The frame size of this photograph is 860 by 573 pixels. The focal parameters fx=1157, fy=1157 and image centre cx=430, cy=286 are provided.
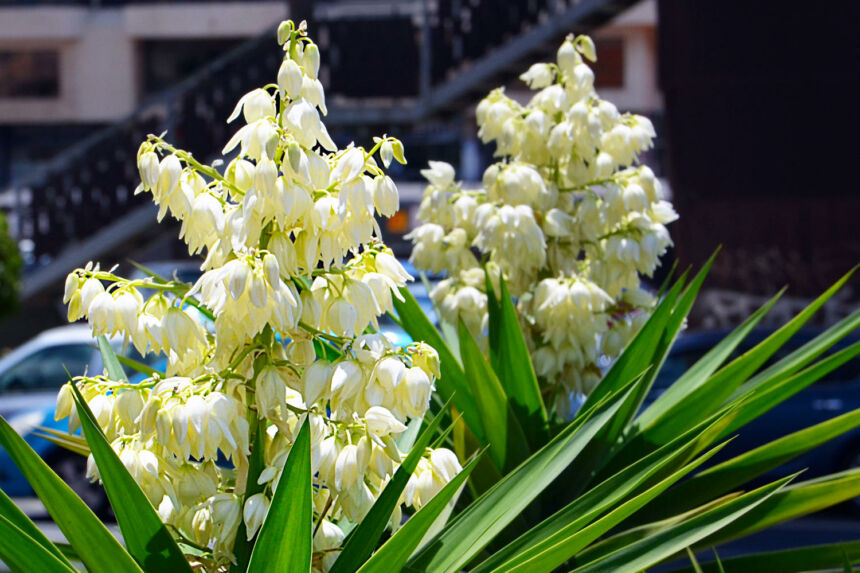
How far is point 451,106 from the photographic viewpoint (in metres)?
12.7

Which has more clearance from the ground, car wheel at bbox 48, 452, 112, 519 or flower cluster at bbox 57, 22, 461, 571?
flower cluster at bbox 57, 22, 461, 571

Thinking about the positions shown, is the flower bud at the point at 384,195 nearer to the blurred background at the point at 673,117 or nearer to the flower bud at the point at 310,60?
the flower bud at the point at 310,60

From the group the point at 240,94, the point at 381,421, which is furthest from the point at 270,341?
the point at 240,94

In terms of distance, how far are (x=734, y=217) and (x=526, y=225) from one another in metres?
9.47

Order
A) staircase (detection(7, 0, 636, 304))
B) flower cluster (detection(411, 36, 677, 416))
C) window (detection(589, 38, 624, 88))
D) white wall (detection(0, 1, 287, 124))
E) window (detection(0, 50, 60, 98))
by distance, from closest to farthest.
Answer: flower cluster (detection(411, 36, 677, 416)), staircase (detection(7, 0, 636, 304)), white wall (detection(0, 1, 287, 124)), window (detection(589, 38, 624, 88)), window (detection(0, 50, 60, 98))

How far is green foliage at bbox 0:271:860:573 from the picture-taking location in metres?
1.68

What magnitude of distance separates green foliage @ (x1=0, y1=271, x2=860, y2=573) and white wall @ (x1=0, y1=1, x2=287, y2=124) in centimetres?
2413

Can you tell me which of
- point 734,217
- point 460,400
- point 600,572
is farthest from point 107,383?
point 734,217

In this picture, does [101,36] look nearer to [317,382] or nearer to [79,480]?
[79,480]

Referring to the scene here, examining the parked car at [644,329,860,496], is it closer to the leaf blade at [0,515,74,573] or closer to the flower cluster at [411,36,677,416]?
the flower cluster at [411,36,677,416]

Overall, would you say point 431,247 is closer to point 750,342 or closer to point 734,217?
point 750,342

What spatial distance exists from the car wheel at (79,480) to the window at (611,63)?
21302 mm

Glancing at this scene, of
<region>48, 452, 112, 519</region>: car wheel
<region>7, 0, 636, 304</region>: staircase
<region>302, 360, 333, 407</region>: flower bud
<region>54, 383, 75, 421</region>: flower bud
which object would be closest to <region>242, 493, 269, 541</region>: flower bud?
<region>302, 360, 333, 407</region>: flower bud

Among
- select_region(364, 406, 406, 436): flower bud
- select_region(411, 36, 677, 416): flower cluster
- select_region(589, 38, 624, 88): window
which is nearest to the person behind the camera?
select_region(364, 406, 406, 436): flower bud
